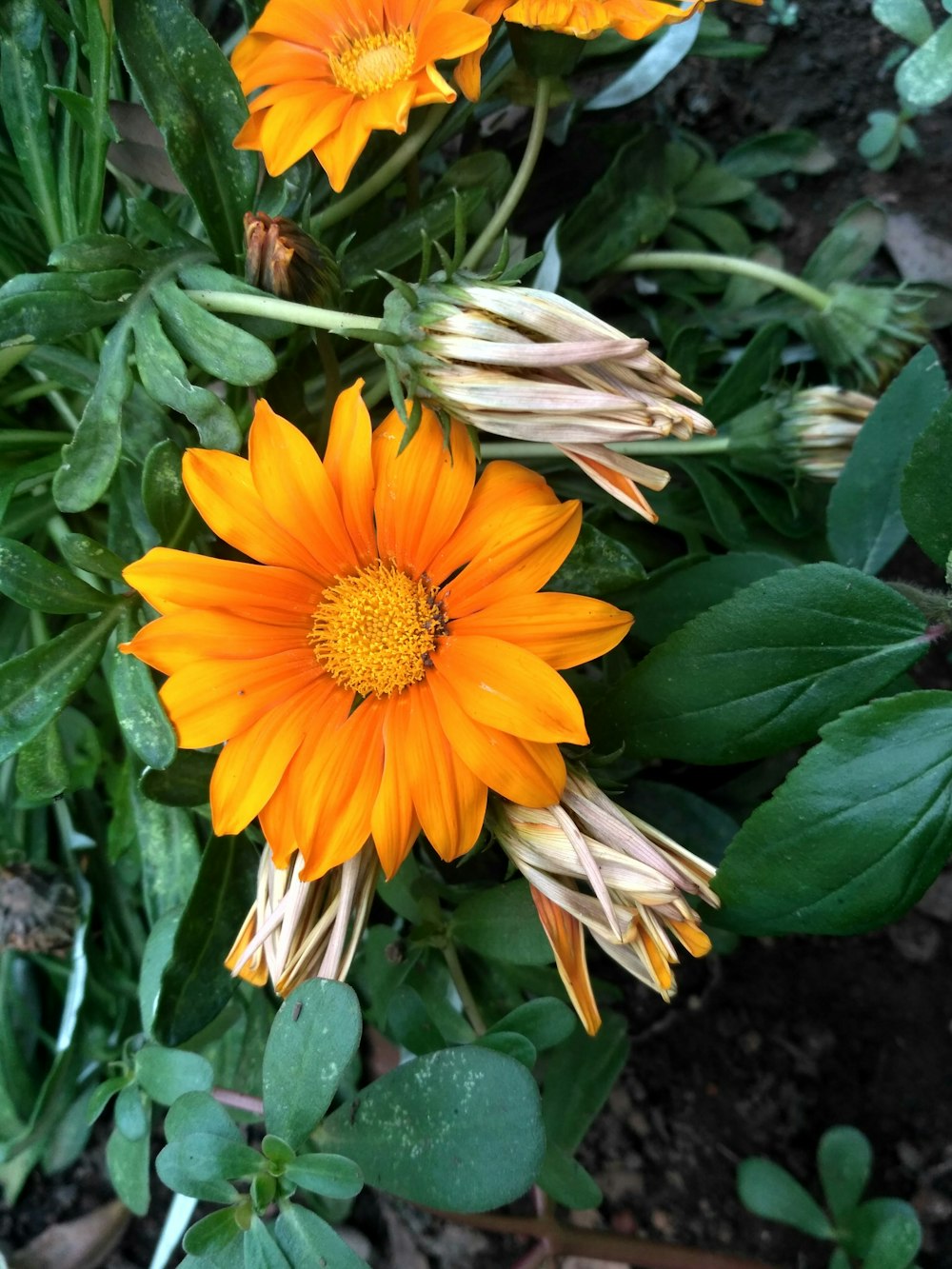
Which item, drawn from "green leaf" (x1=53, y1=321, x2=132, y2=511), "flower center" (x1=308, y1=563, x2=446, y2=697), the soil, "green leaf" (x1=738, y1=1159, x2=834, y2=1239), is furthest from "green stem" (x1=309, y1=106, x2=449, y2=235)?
"green leaf" (x1=738, y1=1159, x2=834, y2=1239)

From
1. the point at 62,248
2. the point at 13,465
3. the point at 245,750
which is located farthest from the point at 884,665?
the point at 13,465

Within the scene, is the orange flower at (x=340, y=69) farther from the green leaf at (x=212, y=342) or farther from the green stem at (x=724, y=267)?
the green stem at (x=724, y=267)

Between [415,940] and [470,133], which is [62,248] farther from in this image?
[415,940]

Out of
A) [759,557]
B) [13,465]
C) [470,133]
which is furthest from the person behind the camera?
[470,133]

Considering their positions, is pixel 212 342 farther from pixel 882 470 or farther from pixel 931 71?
pixel 931 71

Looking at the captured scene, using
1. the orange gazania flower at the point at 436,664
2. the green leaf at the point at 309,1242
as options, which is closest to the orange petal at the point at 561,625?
the orange gazania flower at the point at 436,664
